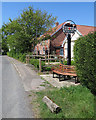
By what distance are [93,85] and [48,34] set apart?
23.0 metres

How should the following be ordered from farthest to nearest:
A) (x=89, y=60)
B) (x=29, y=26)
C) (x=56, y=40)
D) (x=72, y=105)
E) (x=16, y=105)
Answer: (x=56, y=40)
(x=29, y=26)
(x=89, y=60)
(x=16, y=105)
(x=72, y=105)

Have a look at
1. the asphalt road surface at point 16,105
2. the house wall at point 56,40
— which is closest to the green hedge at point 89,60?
the asphalt road surface at point 16,105

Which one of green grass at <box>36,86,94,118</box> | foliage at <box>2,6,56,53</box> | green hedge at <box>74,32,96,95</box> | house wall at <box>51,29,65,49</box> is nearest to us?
green grass at <box>36,86,94,118</box>

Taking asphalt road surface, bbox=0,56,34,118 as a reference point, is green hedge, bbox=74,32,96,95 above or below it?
above

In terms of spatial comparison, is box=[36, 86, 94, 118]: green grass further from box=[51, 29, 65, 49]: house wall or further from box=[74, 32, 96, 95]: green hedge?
box=[51, 29, 65, 49]: house wall

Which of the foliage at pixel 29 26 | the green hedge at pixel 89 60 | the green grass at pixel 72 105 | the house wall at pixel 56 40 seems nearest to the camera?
the green grass at pixel 72 105

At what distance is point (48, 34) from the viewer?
28.2m

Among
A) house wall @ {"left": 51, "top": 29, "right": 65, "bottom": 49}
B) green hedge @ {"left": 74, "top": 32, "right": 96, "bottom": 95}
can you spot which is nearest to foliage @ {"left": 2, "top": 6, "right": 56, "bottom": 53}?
house wall @ {"left": 51, "top": 29, "right": 65, "bottom": 49}

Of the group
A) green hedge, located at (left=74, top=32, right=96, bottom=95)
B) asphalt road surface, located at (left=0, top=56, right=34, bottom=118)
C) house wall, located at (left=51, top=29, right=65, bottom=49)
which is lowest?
asphalt road surface, located at (left=0, top=56, right=34, bottom=118)

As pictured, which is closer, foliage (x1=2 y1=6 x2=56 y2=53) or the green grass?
the green grass

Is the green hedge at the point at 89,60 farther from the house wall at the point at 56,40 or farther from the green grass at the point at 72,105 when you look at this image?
the house wall at the point at 56,40

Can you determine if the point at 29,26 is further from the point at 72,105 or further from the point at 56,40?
the point at 72,105

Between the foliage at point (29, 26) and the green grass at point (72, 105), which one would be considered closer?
the green grass at point (72, 105)

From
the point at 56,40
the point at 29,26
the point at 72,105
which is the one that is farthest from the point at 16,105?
the point at 56,40
